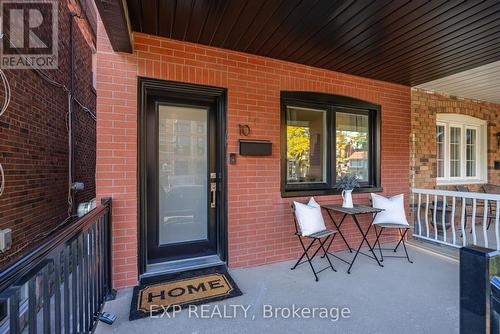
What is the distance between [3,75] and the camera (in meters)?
2.17

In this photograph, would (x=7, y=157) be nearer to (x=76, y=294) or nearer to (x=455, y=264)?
(x=76, y=294)

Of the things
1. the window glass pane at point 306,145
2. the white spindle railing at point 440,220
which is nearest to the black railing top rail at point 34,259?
the window glass pane at point 306,145

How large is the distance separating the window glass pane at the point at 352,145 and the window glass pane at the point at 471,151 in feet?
10.2

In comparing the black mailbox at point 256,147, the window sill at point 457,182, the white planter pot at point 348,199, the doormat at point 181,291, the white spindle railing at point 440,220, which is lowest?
the doormat at point 181,291

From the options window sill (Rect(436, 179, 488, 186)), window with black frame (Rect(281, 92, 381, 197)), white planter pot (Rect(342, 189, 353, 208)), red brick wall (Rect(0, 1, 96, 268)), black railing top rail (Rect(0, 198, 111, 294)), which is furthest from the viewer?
window sill (Rect(436, 179, 488, 186))

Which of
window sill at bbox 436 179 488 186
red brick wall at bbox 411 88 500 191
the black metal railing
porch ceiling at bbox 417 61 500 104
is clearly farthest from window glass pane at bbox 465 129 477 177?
the black metal railing

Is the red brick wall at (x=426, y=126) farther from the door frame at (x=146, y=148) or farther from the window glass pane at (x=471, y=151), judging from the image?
the door frame at (x=146, y=148)

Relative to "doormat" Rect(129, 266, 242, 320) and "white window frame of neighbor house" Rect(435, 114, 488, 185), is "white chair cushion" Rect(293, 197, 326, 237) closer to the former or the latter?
"doormat" Rect(129, 266, 242, 320)

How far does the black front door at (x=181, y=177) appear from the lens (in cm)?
287

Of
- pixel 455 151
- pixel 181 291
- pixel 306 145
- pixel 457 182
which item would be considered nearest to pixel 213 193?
pixel 181 291

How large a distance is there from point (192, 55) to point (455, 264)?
4.13 meters

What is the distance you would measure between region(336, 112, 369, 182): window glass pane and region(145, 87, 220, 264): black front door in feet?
6.37

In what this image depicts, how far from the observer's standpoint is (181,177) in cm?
303

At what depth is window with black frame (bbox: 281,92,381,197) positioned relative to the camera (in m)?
3.47
